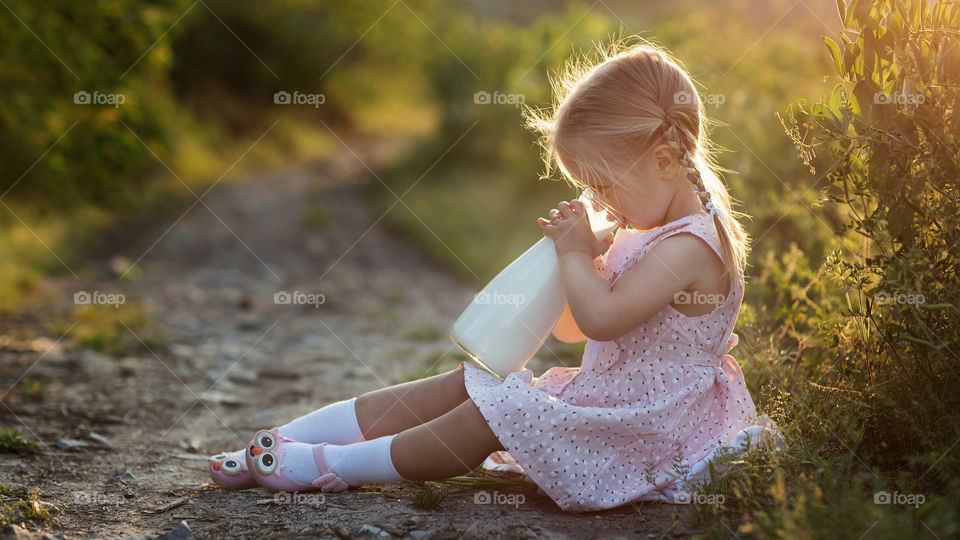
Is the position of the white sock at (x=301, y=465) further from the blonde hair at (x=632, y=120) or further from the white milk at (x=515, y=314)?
the blonde hair at (x=632, y=120)

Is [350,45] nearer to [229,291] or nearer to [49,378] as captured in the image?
[229,291]

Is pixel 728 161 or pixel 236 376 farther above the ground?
pixel 728 161

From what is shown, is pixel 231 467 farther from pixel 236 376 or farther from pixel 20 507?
pixel 236 376

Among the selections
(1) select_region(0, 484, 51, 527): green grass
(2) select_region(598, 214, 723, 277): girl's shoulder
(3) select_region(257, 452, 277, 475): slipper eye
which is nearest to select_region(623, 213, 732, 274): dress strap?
(2) select_region(598, 214, 723, 277): girl's shoulder

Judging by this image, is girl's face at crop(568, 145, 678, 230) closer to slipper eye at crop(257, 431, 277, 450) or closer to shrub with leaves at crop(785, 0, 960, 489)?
shrub with leaves at crop(785, 0, 960, 489)

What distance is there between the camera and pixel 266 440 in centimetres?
267

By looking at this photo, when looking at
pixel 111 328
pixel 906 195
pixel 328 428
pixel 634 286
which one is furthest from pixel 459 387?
pixel 111 328

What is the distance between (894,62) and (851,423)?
1073 mm

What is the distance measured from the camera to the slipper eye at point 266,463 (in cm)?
263

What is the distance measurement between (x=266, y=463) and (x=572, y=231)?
1252 millimetres

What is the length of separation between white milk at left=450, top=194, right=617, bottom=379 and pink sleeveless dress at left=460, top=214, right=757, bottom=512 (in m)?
0.07

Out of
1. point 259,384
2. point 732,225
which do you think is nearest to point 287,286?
point 259,384

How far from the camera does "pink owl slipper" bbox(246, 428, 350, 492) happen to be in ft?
8.66

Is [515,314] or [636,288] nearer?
[636,288]
